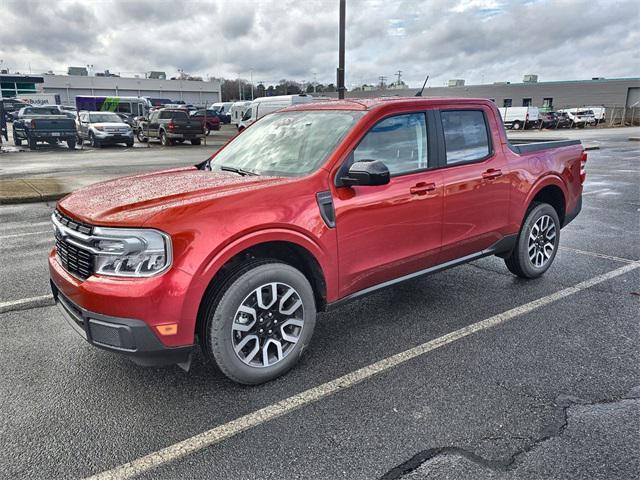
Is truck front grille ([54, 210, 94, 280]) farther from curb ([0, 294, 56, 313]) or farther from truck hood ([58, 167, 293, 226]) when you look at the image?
curb ([0, 294, 56, 313])

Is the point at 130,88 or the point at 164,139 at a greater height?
the point at 130,88

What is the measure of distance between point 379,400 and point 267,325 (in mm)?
833

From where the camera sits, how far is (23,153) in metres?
20.7

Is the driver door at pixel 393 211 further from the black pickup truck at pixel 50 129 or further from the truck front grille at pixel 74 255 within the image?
the black pickup truck at pixel 50 129

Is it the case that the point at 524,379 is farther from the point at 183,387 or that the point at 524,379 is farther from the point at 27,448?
the point at 27,448

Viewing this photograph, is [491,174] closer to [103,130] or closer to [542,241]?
[542,241]

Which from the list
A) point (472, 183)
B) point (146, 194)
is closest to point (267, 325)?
point (146, 194)

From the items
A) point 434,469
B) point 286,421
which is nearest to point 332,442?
point 286,421

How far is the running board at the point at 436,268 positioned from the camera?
3.61 m

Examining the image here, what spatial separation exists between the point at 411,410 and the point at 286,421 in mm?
734

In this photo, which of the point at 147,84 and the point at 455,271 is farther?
the point at 147,84

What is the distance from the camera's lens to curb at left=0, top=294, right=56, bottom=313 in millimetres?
4434

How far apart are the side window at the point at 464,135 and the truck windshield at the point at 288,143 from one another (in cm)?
91

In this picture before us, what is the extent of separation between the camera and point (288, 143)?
3957 millimetres
